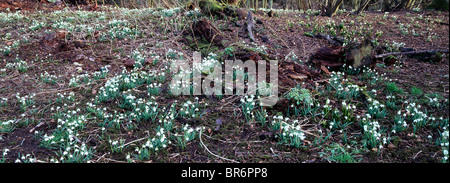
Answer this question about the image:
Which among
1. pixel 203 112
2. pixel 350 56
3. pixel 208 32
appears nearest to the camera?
pixel 203 112

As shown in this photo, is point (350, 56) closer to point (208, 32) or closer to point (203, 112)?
point (203, 112)

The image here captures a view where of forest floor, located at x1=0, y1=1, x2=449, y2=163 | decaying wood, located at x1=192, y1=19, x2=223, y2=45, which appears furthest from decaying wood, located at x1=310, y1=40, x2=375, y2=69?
decaying wood, located at x1=192, y1=19, x2=223, y2=45

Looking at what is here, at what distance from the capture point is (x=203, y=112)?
12.0ft

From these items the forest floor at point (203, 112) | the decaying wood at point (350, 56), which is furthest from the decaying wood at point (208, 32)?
the decaying wood at point (350, 56)

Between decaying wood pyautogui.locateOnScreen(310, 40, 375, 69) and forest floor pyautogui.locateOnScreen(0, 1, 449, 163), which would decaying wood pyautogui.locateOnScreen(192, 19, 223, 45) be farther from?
decaying wood pyautogui.locateOnScreen(310, 40, 375, 69)

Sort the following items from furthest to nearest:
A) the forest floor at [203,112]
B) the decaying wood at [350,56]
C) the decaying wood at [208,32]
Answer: the decaying wood at [208,32] → the decaying wood at [350,56] → the forest floor at [203,112]

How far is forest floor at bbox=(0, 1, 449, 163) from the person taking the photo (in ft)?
9.56

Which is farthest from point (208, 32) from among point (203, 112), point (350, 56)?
point (203, 112)

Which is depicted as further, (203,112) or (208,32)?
(208,32)

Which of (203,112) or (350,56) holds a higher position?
(350,56)

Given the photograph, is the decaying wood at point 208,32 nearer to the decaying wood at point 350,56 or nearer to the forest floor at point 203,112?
the forest floor at point 203,112

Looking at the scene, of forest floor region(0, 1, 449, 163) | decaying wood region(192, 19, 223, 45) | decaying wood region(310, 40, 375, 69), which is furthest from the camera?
decaying wood region(192, 19, 223, 45)

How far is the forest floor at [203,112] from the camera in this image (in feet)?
9.56
